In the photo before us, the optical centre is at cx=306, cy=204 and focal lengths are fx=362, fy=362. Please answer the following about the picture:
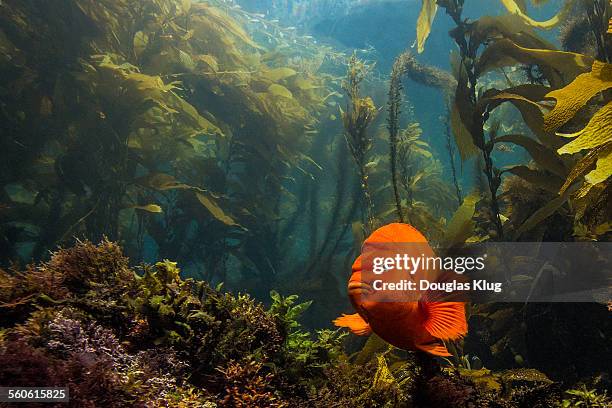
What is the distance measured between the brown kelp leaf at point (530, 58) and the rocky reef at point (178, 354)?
8.15 ft

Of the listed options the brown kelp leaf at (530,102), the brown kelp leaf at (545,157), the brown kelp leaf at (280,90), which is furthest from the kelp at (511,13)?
the brown kelp leaf at (280,90)

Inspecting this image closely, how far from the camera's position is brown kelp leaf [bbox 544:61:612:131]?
6.44 feet

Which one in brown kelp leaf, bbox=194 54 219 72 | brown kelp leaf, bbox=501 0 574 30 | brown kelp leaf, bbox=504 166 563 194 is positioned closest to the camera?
brown kelp leaf, bbox=504 166 563 194

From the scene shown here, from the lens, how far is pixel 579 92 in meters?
2.03

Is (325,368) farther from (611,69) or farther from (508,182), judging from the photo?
(508,182)

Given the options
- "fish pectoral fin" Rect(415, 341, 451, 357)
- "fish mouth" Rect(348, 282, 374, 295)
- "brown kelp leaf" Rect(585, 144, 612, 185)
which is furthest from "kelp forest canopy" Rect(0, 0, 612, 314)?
"fish mouth" Rect(348, 282, 374, 295)

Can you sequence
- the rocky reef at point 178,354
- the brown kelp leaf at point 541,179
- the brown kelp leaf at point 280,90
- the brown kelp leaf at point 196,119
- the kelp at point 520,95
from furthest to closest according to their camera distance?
the brown kelp leaf at point 280,90 < the brown kelp leaf at point 196,119 < the brown kelp leaf at point 541,179 < the kelp at point 520,95 < the rocky reef at point 178,354

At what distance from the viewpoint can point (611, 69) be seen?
1.94m

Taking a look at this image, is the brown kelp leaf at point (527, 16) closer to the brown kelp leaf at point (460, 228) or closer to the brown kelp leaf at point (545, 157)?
the brown kelp leaf at point (545, 157)

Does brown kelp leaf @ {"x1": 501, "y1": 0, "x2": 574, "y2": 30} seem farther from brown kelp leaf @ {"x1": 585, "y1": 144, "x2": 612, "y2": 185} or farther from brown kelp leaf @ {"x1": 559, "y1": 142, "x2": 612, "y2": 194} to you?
brown kelp leaf @ {"x1": 585, "y1": 144, "x2": 612, "y2": 185}

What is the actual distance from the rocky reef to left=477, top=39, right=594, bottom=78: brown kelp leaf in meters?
2.48

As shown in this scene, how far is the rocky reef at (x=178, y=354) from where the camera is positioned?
145 cm

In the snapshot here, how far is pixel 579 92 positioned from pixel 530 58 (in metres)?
1.52

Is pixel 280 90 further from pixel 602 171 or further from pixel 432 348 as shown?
pixel 432 348
